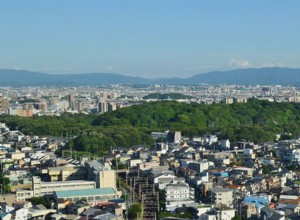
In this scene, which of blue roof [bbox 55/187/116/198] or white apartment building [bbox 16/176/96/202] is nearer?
blue roof [bbox 55/187/116/198]

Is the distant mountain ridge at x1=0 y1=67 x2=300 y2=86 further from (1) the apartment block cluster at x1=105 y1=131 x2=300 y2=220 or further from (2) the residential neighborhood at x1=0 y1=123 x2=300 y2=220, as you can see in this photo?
(2) the residential neighborhood at x1=0 y1=123 x2=300 y2=220

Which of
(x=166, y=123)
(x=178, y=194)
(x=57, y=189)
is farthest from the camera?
(x=166, y=123)

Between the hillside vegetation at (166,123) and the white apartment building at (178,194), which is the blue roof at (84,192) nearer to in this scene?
the white apartment building at (178,194)

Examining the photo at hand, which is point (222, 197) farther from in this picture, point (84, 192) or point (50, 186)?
point (50, 186)

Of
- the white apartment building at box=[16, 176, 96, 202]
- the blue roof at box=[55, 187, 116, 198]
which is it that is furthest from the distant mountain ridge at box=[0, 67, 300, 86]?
the blue roof at box=[55, 187, 116, 198]

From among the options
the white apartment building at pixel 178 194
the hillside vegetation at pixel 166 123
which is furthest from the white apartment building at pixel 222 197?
the hillside vegetation at pixel 166 123

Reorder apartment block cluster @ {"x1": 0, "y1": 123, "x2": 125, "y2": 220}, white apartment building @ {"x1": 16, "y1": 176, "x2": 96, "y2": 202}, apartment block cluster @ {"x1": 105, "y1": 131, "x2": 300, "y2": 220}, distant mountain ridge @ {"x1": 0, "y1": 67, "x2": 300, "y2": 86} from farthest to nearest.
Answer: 1. distant mountain ridge @ {"x1": 0, "y1": 67, "x2": 300, "y2": 86}
2. white apartment building @ {"x1": 16, "y1": 176, "x2": 96, "y2": 202}
3. apartment block cluster @ {"x1": 105, "y1": 131, "x2": 300, "y2": 220}
4. apartment block cluster @ {"x1": 0, "y1": 123, "x2": 125, "y2": 220}

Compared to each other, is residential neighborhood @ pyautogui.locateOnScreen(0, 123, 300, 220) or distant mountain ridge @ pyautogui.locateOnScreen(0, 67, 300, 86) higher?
distant mountain ridge @ pyautogui.locateOnScreen(0, 67, 300, 86)

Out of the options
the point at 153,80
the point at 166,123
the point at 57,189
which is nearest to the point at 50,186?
the point at 57,189

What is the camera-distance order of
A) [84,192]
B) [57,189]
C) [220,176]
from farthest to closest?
[220,176] → [57,189] → [84,192]
